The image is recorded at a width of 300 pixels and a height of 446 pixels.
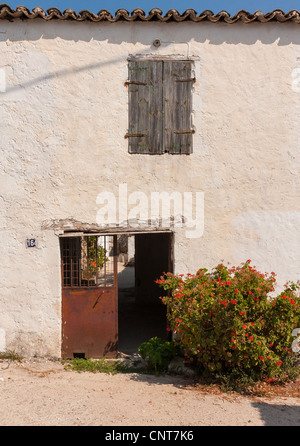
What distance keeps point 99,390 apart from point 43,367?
3.96 feet

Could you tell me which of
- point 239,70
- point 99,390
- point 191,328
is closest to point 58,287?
point 99,390

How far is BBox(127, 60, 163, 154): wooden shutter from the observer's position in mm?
6234

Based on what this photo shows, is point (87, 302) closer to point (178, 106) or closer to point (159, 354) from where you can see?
point (159, 354)

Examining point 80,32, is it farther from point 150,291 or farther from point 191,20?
point 150,291

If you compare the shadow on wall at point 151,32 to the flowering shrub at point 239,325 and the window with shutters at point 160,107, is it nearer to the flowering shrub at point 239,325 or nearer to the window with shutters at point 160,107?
the window with shutters at point 160,107

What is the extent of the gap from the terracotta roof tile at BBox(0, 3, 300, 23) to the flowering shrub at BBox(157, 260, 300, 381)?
4.02 meters

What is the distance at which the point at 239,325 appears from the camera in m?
5.18

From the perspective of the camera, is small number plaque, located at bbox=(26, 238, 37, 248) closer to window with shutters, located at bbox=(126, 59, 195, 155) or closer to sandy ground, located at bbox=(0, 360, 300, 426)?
sandy ground, located at bbox=(0, 360, 300, 426)

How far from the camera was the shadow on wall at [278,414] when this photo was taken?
15.1 feet

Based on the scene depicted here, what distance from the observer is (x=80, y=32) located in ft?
20.0

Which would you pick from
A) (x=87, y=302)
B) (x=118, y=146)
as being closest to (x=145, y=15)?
(x=118, y=146)

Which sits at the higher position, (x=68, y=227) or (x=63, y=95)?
(x=63, y=95)

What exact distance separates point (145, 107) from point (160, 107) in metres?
0.25

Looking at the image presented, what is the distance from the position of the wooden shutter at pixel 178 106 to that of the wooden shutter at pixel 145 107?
0.12 m
